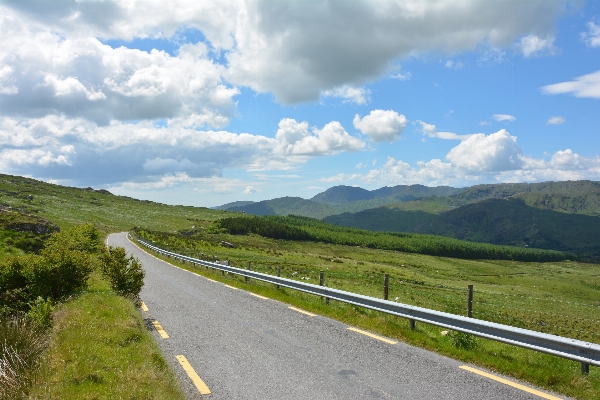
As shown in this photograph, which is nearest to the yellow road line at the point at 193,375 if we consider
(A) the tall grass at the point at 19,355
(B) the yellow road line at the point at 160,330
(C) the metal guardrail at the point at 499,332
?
(B) the yellow road line at the point at 160,330

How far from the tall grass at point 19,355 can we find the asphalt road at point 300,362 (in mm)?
2637

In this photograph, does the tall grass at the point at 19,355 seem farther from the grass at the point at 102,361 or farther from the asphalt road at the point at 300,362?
the asphalt road at the point at 300,362

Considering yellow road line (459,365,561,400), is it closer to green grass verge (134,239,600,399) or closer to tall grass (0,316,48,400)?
green grass verge (134,239,600,399)

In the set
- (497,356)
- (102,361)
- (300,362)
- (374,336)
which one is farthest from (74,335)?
(497,356)

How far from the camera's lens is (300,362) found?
8.34 meters

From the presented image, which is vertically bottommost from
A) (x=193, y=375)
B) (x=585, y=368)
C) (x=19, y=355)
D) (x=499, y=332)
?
(x=19, y=355)

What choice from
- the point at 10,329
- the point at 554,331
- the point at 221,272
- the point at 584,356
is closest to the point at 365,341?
the point at 584,356

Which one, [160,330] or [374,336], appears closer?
[374,336]

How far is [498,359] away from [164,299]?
12702mm

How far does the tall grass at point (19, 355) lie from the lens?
7.37 m

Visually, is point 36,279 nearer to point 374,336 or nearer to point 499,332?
point 374,336

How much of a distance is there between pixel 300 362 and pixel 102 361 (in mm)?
3858

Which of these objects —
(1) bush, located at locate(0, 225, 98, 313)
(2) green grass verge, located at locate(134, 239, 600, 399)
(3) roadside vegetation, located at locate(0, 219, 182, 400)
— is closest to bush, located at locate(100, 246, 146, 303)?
(3) roadside vegetation, located at locate(0, 219, 182, 400)

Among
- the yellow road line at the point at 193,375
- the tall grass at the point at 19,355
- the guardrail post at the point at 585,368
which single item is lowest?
the tall grass at the point at 19,355
